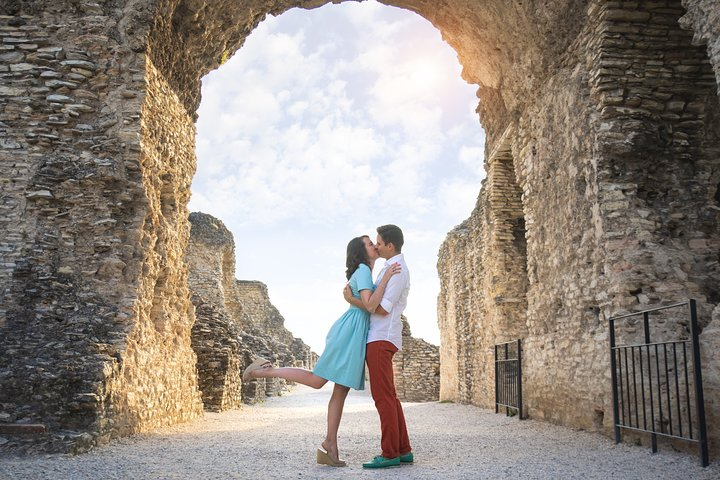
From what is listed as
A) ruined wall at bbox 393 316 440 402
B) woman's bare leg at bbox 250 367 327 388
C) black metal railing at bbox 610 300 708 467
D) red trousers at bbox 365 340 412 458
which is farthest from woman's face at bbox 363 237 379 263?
ruined wall at bbox 393 316 440 402

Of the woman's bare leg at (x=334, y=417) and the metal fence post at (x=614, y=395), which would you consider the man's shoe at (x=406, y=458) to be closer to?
the woman's bare leg at (x=334, y=417)

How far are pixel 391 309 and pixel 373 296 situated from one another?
173mm

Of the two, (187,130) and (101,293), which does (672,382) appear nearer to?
(101,293)

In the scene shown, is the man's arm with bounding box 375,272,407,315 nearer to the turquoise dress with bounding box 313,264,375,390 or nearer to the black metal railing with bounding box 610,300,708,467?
the turquoise dress with bounding box 313,264,375,390

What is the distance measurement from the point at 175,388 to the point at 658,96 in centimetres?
640

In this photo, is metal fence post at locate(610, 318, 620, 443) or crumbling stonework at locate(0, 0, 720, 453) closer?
metal fence post at locate(610, 318, 620, 443)

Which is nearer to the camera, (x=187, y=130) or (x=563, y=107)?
(x=563, y=107)

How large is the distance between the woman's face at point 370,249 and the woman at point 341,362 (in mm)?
153

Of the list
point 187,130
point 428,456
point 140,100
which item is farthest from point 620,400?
point 187,130

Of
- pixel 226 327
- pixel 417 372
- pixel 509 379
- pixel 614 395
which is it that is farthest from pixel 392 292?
pixel 417 372

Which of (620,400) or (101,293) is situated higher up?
(101,293)

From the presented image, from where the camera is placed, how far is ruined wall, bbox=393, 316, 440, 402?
1927 centimetres

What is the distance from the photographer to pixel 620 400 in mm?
5809

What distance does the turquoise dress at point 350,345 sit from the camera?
169 inches
